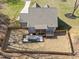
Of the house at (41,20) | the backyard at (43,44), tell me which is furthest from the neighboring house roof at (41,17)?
the backyard at (43,44)

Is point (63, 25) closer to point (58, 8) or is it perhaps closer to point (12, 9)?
point (58, 8)

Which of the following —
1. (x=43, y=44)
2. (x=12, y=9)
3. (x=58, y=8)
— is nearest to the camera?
(x=43, y=44)

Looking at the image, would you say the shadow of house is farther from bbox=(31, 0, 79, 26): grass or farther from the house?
bbox=(31, 0, 79, 26): grass

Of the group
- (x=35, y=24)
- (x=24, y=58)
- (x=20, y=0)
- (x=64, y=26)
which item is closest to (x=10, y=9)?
(x=20, y=0)

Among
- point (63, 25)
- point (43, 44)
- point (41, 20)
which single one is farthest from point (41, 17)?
point (43, 44)

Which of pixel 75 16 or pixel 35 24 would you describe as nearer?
pixel 35 24

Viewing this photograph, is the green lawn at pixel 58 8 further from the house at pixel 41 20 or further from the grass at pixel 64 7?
the house at pixel 41 20

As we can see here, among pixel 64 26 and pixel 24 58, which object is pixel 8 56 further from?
pixel 64 26

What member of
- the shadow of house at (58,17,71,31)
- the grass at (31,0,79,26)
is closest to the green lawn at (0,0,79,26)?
the grass at (31,0,79,26)
